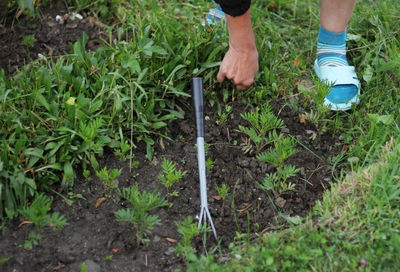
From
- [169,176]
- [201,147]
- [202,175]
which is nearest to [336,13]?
[201,147]

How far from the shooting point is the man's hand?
2152mm

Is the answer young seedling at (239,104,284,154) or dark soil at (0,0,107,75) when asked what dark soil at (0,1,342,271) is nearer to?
young seedling at (239,104,284,154)

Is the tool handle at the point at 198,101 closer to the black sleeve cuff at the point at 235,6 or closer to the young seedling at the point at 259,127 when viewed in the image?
the young seedling at the point at 259,127

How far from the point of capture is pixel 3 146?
1908 millimetres

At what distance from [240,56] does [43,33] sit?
1506 millimetres

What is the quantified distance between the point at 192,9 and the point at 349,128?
1.41 meters

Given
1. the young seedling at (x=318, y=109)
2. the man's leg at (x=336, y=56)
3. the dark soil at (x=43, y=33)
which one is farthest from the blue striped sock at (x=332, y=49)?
the dark soil at (x=43, y=33)

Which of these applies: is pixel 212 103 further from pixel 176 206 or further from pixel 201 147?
pixel 176 206

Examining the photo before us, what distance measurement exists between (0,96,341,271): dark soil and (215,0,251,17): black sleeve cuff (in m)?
0.60

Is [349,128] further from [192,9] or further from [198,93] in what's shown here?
[192,9]

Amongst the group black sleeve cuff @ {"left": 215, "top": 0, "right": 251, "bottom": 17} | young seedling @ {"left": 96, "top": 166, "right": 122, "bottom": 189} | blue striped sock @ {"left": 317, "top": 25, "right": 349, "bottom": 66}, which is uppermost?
black sleeve cuff @ {"left": 215, "top": 0, "right": 251, "bottom": 17}

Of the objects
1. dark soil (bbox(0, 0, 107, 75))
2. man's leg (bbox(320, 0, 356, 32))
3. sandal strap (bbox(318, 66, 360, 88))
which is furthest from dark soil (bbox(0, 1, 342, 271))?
dark soil (bbox(0, 0, 107, 75))

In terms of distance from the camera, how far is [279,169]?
6.66 feet

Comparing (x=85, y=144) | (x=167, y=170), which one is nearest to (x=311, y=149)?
(x=167, y=170)
